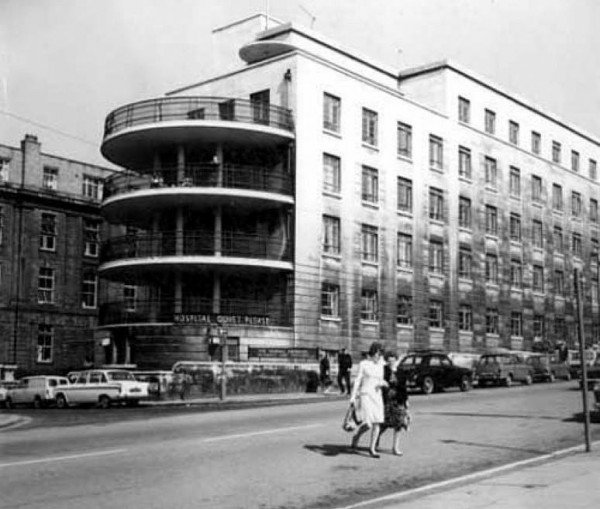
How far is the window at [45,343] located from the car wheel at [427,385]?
32464mm

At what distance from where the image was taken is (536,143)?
2467 inches

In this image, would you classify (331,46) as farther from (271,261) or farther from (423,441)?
(423,441)

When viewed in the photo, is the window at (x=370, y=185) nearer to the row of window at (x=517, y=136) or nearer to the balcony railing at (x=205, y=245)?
the balcony railing at (x=205, y=245)

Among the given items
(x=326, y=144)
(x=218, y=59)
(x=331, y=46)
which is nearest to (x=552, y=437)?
(x=326, y=144)

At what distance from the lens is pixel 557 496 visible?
9477 mm

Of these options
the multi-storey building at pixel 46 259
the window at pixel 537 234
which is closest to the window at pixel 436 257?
Answer: the window at pixel 537 234

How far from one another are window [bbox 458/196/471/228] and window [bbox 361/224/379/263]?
8.51 m

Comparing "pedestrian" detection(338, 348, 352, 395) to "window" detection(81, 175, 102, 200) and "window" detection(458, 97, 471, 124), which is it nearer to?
"window" detection(458, 97, 471, 124)

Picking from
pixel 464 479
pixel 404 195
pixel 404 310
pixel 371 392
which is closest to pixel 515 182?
pixel 404 195

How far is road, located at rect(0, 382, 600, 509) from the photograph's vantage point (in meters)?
10.3

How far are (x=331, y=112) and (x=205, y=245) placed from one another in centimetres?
921

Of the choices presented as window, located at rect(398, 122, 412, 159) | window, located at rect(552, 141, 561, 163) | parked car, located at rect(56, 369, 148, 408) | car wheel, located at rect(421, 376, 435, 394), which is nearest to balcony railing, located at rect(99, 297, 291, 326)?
parked car, located at rect(56, 369, 148, 408)

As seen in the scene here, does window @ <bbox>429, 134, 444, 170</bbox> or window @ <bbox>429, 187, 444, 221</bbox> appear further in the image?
window @ <bbox>429, 134, 444, 170</bbox>

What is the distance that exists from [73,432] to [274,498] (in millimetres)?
9569
